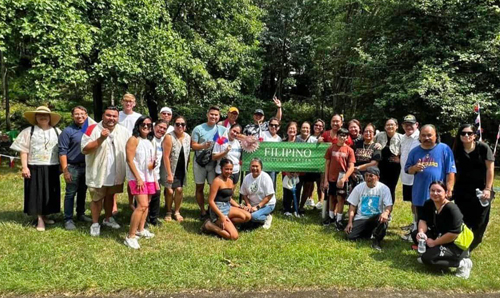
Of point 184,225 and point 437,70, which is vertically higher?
point 437,70

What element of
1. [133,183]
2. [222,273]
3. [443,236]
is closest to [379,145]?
[443,236]

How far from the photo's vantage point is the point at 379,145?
606 centimetres

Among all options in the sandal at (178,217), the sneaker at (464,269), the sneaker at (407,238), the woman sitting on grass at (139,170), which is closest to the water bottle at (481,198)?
the sneaker at (464,269)

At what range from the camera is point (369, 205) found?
220 inches

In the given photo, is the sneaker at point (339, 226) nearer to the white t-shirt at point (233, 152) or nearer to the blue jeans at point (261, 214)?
the blue jeans at point (261, 214)

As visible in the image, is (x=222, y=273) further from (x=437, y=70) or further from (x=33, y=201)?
(x=437, y=70)

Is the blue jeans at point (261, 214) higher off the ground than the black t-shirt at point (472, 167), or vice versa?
the black t-shirt at point (472, 167)

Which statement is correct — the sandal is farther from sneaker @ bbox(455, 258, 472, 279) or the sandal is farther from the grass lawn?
sneaker @ bbox(455, 258, 472, 279)

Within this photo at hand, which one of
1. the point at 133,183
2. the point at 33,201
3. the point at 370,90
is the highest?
the point at 370,90

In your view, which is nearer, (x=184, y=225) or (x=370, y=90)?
(x=184, y=225)

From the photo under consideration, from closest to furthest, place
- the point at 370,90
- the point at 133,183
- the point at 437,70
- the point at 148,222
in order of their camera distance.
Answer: the point at 133,183 < the point at 148,222 < the point at 437,70 < the point at 370,90

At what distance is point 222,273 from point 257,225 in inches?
70.0

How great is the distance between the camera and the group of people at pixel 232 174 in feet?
16.1

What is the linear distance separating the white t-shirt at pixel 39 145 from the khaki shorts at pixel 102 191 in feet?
2.72
